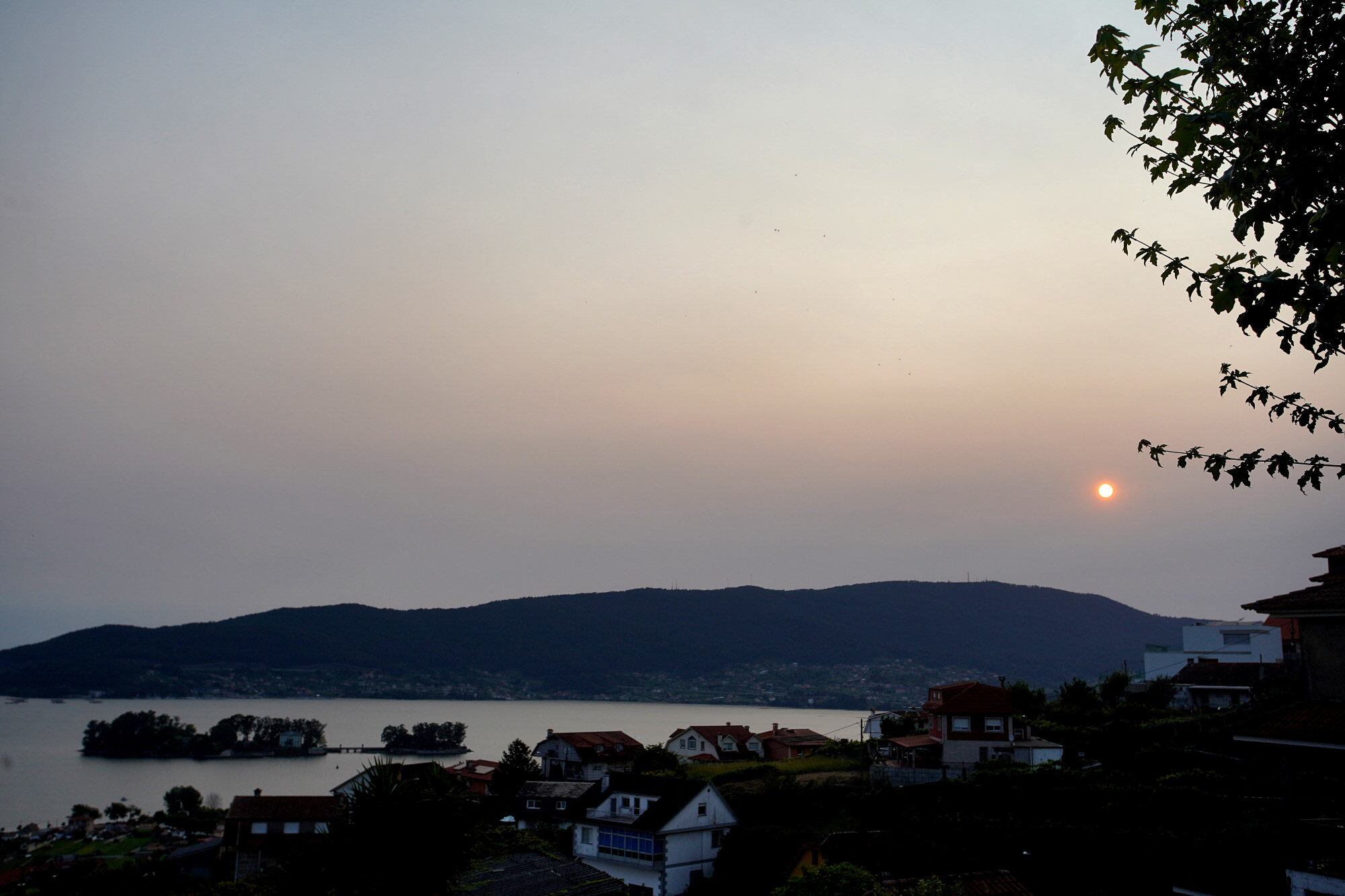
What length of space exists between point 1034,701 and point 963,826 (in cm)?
2586

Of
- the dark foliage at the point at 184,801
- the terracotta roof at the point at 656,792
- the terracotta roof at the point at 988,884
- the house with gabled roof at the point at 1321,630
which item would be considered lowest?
the dark foliage at the point at 184,801

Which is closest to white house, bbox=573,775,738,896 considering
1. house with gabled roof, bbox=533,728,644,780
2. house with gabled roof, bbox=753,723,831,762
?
house with gabled roof, bbox=753,723,831,762

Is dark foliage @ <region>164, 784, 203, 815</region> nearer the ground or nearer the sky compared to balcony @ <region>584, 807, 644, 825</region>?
nearer the ground

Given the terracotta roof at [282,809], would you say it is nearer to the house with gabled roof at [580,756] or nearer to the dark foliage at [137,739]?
the house with gabled roof at [580,756]

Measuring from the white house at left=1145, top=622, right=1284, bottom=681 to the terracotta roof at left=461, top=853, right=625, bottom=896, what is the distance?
4990 cm

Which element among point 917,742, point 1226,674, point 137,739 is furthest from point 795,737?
point 137,739

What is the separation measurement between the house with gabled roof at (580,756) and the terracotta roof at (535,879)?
4059 cm

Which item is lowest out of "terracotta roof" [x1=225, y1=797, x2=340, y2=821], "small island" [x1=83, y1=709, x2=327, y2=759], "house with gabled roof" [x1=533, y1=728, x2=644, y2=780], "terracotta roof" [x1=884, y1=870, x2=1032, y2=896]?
"small island" [x1=83, y1=709, x2=327, y2=759]

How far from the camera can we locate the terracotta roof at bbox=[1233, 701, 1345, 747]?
1560cm

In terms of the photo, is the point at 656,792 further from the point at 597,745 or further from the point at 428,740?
the point at 428,740

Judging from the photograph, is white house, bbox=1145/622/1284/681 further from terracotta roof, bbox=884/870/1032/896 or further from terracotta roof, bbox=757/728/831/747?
terracotta roof, bbox=884/870/1032/896

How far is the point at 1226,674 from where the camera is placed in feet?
195

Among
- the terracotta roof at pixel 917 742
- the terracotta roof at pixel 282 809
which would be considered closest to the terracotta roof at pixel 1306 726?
the terracotta roof at pixel 917 742

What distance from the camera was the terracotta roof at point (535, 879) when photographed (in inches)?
1056
